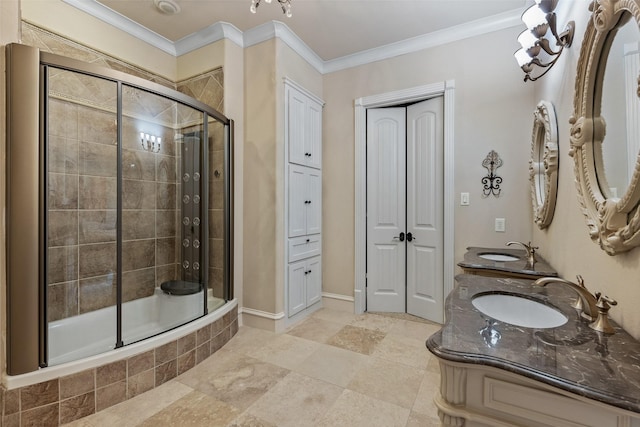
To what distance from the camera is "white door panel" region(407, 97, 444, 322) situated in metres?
2.82

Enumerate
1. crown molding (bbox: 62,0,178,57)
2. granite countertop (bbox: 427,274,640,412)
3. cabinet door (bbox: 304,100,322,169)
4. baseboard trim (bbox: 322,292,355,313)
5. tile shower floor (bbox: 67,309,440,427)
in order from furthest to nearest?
baseboard trim (bbox: 322,292,355,313), cabinet door (bbox: 304,100,322,169), crown molding (bbox: 62,0,178,57), tile shower floor (bbox: 67,309,440,427), granite countertop (bbox: 427,274,640,412)

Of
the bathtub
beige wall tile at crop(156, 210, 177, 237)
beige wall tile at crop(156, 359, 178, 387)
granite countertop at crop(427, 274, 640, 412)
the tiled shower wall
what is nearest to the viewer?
granite countertop at crop(427, 274, 640, 412)

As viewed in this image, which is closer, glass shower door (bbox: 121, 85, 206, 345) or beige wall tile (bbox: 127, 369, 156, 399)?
beige wall tile (bbox: 127, 369, 156, 399)

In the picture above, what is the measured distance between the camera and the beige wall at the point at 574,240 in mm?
935

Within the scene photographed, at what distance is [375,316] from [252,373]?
149 cm

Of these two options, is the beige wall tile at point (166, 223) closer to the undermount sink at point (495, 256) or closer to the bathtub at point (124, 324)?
the bathtub at point (124, 324)

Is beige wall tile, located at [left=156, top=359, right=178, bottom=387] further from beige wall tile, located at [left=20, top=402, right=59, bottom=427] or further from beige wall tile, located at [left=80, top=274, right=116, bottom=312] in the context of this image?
beige wall tile, located at [left=80, top=274, right=116, bottom=312]

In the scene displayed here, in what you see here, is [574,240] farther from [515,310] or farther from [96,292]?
[96,292]

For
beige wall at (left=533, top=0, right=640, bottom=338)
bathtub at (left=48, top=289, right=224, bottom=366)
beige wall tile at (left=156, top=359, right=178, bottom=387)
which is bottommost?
beige wall tile at (left=156, top=359, right=178, bottom=387)

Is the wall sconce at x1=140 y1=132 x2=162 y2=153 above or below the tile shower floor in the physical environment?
above

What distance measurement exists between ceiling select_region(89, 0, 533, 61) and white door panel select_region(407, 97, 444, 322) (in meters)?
0.69

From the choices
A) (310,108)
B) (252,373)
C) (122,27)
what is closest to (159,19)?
(122,27)

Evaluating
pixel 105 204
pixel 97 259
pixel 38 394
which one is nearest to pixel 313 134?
pixel 105 204

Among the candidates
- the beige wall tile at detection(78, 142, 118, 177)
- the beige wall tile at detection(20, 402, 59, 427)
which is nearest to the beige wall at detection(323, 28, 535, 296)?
the beige wall tile at detection(78, 142, 118, 177)
